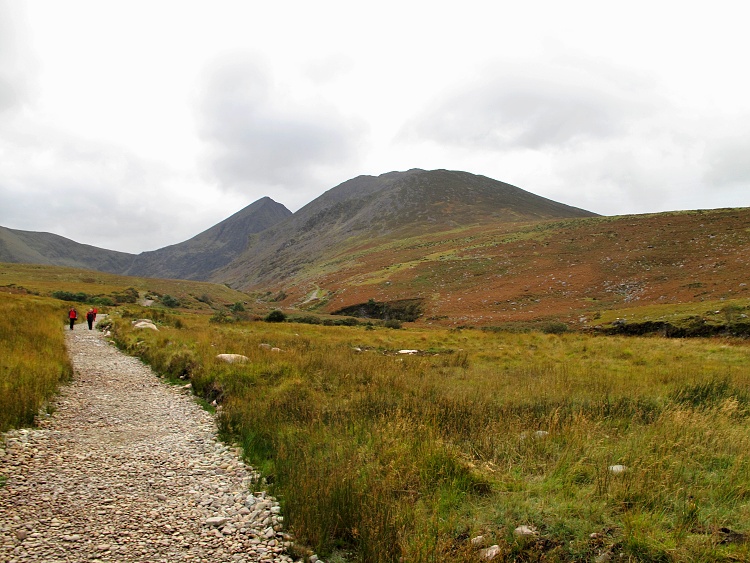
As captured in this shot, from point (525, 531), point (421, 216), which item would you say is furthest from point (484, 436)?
point (421, 216)

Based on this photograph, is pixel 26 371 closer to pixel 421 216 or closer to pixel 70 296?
pixel 70 296

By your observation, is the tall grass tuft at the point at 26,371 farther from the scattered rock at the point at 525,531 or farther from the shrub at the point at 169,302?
the shrub at the point at 169,302

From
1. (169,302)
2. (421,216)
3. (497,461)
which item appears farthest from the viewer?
(421,216)

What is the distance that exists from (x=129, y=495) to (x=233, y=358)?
8.82 meters

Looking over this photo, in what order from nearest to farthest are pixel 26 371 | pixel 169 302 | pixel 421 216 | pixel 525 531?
pixel 525 531 < pixel 26 371 < pixel 169 302 < pixel 421 216

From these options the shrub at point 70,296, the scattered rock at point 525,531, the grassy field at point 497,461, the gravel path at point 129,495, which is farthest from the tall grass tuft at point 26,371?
the shrub at point 70,296

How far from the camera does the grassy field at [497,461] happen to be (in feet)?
14.2

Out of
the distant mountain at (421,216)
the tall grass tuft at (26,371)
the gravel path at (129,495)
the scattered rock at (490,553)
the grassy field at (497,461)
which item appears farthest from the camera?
the distant mountain at (421,216)

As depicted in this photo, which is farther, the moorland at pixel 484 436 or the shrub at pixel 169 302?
the shrub at pixel 169 302

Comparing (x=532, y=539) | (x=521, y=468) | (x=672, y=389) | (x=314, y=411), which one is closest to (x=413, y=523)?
(x=532, y=539)

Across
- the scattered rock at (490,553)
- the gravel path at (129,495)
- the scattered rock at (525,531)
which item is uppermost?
the scattered rock at (525,531)

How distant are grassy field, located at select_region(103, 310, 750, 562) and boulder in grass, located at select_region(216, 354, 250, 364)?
93 cm

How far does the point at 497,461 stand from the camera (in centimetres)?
629

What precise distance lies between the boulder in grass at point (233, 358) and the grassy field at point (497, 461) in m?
0.93
